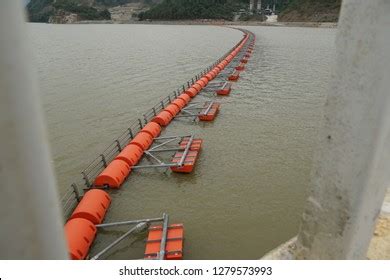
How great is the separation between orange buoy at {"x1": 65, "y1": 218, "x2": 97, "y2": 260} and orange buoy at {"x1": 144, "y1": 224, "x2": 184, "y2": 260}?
5.51 feet

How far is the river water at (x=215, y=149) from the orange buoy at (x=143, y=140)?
1.93m

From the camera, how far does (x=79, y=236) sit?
29.9 feet

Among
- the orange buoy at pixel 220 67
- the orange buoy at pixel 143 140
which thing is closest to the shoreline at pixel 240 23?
the orange buoy at pixel 220 67

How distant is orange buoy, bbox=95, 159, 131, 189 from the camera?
40.2ft

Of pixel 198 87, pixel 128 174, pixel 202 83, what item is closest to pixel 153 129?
pixel 128 174

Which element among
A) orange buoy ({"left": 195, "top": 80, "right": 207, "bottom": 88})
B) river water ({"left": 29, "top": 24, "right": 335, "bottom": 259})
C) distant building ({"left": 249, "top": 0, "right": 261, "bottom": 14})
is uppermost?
distant building ({"left": 249, "top": 0, "right": 261, "bottom": 14})

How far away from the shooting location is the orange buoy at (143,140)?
595 inches

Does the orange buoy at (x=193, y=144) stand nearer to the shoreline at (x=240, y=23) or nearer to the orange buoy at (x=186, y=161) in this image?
the orange buoy at (x=186, y=161)

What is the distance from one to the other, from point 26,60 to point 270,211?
1067 centimetres

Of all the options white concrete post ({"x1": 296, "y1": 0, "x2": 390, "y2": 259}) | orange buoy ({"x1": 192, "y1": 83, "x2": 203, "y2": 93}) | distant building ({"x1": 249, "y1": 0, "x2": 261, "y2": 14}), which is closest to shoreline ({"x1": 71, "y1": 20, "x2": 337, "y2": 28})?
distant building ({"x1": 249, "y1": 0, "x2": 261, "y2": 14})

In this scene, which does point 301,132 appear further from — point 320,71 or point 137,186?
point 320,71

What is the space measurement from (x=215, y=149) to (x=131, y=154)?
4098 mm

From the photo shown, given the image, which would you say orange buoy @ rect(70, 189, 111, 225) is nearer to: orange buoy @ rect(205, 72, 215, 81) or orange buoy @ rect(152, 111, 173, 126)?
orange buoy @ rect(152, 111, 173, 126)

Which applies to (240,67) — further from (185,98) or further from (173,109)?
(173,109)
